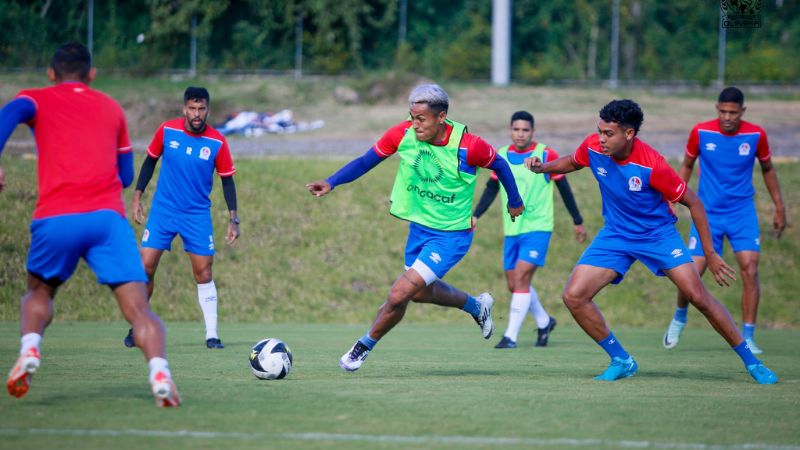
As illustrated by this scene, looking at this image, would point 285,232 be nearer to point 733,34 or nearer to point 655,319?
point 655,319

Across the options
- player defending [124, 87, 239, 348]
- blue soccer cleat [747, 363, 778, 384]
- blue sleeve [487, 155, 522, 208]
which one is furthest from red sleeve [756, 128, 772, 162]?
player defending [124, 87, 239, 348]

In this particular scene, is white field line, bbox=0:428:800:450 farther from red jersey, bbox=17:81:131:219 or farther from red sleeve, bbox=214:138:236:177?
red sleeve, bbox=214:138:236:177

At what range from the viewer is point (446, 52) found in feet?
121

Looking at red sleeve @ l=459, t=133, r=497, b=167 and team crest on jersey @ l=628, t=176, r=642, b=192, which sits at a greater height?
red sleeve @ l=459, t=133, r=497, b=167

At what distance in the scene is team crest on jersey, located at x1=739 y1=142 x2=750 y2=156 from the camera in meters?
12.2

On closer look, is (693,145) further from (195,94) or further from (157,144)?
(157,144)

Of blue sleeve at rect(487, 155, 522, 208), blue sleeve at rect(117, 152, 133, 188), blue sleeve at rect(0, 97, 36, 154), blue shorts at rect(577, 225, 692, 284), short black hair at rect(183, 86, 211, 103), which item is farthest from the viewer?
short black hair at rect(183, 86, 211, 103)

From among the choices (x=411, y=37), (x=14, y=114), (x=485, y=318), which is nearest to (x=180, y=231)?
(x=485, y=318)

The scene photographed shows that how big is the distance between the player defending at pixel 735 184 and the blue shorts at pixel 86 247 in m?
7.33

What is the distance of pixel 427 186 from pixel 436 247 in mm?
541

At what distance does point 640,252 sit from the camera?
29.3 feet

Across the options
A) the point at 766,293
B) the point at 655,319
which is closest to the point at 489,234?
the point at 655,319

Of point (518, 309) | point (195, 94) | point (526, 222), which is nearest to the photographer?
point (195, 94)

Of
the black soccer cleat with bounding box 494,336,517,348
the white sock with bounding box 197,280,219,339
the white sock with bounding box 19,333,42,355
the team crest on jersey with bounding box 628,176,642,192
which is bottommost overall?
the black soccer cleat with bounding box 494,336,517,348
